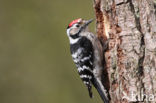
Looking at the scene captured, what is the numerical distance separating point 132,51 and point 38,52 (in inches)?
184

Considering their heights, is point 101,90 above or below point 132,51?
below

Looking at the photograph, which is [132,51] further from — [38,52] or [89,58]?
[38,52]

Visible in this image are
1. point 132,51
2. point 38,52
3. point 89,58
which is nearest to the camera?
point 132,51

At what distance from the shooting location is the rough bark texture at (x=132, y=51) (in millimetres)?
4023

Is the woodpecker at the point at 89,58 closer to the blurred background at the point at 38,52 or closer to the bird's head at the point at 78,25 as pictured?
the bird's head at the point at 78,25

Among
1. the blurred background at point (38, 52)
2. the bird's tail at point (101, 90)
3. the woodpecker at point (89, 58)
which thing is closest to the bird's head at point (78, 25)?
the woodpecker at point (89, 58)

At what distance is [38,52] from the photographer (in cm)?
855

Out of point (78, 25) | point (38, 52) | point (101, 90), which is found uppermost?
point (78, 25)

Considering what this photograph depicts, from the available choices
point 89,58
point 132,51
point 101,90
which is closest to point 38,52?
point 89,58

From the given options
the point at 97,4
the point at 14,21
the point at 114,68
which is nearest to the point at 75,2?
the point at 14,21

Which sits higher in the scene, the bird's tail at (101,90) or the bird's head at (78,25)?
the bird's head at (78,25)

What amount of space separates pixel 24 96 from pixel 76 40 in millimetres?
3615

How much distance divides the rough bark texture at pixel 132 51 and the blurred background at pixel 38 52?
3.74 meters

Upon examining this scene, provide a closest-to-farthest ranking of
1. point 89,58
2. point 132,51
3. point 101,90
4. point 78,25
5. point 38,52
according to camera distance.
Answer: point 132,51 < point 101,90 < point 89,58 < point 78,25 < point 38,52
